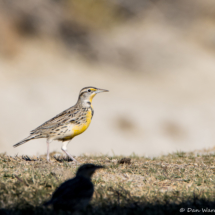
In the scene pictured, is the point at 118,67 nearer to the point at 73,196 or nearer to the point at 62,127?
the point at 62,127

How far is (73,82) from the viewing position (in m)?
21.0

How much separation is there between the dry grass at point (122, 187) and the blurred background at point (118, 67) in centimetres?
1082

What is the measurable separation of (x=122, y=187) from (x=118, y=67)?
56.9 ft

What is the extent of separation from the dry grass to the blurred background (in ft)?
35.5

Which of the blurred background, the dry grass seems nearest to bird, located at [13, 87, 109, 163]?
the dry grass

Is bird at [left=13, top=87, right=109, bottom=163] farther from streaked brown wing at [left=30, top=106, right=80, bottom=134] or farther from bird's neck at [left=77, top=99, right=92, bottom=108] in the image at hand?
bird's neck at [left=77, top=99, right=92, bottom=108]

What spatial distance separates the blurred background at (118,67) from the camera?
18.6 m

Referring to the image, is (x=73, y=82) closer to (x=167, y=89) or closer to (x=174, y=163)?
(x=167, y=89)

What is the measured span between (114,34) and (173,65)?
15.3 feet

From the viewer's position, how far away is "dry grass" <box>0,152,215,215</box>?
4.45m

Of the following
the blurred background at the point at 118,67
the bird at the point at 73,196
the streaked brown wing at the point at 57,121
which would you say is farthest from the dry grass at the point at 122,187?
the blurred background at the point at 118,67

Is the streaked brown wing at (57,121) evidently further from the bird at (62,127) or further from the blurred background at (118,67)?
the blurred background at (118,67)

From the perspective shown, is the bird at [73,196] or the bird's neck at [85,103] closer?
the bird at [73,196]

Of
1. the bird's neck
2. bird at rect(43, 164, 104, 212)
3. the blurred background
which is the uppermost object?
the blurred background
